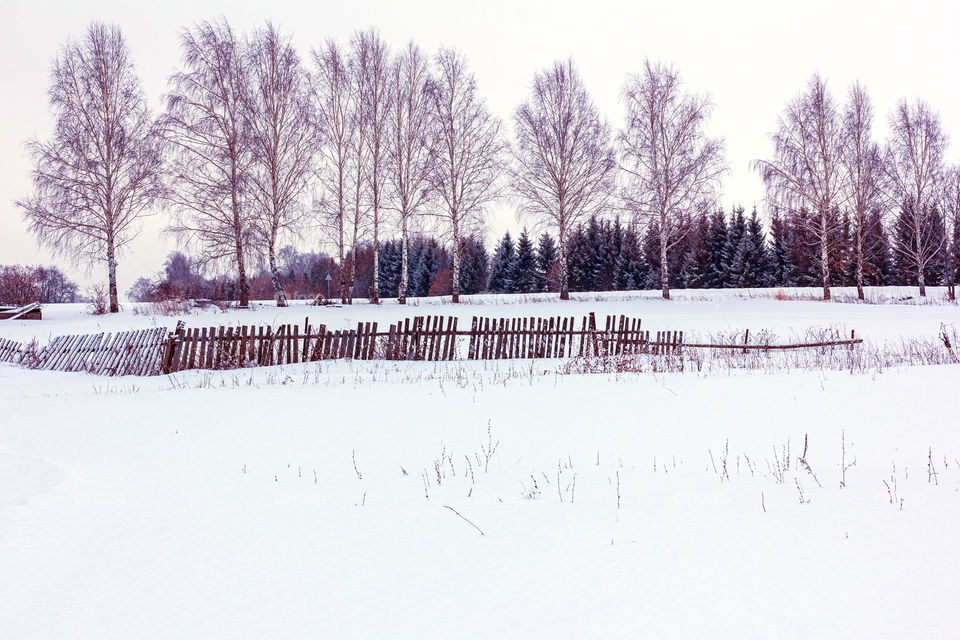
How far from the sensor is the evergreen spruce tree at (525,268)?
1967 inches

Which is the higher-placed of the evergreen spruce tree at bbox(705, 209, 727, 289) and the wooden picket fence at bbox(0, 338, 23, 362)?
the evergreen spruce tree at bbox(705, 209, 727, 289)

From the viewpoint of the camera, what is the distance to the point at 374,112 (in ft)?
76.7

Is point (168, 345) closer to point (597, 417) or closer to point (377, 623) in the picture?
point (597, 417)

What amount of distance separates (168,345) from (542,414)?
806 cm

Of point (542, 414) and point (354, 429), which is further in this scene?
point (542, 414)

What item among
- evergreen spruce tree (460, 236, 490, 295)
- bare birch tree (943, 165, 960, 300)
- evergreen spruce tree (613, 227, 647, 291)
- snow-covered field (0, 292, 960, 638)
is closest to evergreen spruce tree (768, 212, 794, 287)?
evergreen spruce tree (613, 227, 647, 291)

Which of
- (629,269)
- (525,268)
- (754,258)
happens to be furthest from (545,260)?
(754,258)

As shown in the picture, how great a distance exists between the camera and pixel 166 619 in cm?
213

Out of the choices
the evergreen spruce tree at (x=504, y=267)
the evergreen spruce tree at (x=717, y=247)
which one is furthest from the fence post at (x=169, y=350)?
the evergreen spruce tree at (x=717, y=247)

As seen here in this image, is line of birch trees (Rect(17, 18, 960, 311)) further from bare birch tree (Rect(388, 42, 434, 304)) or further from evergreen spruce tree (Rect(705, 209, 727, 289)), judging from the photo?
evergreen spruce tree (Rect(705, 209, 727, 289))

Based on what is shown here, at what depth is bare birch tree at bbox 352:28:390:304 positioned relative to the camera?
2339cm

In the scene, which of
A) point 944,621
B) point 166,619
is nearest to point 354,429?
point 166,619

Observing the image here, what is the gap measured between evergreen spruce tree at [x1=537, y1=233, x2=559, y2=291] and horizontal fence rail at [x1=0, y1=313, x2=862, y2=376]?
121 feet

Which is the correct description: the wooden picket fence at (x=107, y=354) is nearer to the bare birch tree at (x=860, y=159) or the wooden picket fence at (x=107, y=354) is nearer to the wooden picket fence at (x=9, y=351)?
the wooden picket fence at (x=9, y=351)
